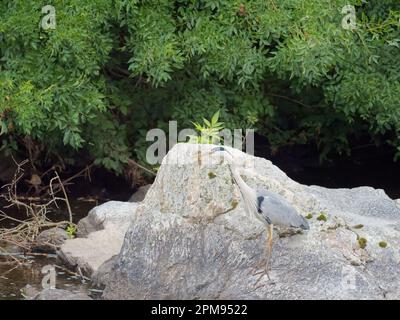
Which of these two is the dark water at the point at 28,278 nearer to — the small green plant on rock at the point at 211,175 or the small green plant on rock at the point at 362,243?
the small green plant on rock at the point at 211,175

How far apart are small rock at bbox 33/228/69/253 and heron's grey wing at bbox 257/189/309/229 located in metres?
2.90

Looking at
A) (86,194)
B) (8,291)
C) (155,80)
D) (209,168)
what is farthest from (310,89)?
(8,291)

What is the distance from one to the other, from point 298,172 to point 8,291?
20.1ft

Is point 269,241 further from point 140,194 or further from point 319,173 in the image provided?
point 319,173

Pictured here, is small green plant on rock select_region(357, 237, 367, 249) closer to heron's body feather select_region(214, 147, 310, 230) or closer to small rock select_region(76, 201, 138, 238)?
heron's body feather select_region(214, 147, 310, 230)

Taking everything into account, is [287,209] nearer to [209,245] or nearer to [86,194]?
[209,245]

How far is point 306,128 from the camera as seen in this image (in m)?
13.9

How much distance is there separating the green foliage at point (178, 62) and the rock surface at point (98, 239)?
3.40ft

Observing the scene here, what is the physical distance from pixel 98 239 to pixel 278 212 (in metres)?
2.52

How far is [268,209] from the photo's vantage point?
7.98 meters

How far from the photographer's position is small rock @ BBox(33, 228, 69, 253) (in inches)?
404

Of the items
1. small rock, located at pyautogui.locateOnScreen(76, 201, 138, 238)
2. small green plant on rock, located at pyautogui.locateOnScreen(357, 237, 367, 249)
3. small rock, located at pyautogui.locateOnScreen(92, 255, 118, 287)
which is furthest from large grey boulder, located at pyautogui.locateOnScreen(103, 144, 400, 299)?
small rock, located at pyautogui.locateOnScreen(76, 201, 138, 238)

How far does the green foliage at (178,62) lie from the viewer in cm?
1087

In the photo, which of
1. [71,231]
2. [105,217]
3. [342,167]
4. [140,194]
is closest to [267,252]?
[105,217]
